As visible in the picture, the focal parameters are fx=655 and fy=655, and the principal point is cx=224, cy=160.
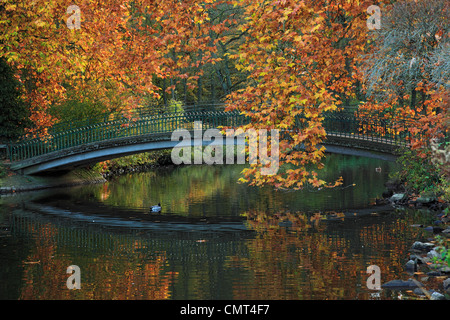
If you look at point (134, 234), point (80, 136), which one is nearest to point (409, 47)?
point (134, 234)

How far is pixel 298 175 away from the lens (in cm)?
1018

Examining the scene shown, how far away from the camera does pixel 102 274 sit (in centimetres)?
1162

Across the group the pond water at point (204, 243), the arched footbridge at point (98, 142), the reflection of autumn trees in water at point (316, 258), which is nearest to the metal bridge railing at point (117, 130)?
the arched footbridge at point (98, 142)

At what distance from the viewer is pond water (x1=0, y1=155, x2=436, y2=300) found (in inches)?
416

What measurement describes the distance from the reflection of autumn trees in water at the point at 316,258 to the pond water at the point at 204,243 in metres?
0.02

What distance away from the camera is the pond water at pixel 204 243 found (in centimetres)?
1056

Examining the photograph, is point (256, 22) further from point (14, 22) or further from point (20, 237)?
point (14, 22)

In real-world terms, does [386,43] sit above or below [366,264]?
above

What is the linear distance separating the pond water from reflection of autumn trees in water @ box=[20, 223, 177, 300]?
0.02m

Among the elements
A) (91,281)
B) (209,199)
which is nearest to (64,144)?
(209,199)

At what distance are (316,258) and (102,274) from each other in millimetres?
4025

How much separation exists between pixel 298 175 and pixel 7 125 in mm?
19360

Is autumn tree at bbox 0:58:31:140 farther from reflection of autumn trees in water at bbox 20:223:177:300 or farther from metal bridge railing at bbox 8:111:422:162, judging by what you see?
reflection of autumn trees in water at bbox 20:223:177:300
